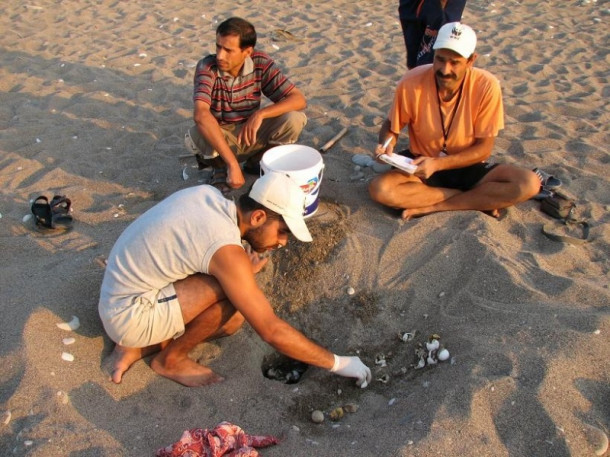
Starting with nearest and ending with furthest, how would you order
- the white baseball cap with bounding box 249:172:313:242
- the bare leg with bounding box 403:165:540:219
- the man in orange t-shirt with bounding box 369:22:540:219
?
1. the white baseball cap with bounding box 249:172:313:242
2. the man in orange t-shirt with bounding box 369:22:540:219
3. the bare leg with bounding box 403:165:540:219

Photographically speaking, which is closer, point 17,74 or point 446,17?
point 446,17

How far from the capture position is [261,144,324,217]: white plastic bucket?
3.28 meters

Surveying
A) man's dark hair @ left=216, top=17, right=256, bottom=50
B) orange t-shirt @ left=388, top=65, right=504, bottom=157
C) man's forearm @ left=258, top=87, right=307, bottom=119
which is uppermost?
man's dark hair @ left=216, top=17, right=256, bottom=50

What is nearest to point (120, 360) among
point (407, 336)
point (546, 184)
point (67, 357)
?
point (67, 357)

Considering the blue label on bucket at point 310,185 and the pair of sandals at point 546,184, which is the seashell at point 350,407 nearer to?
the blue label on bucket at point 310,185

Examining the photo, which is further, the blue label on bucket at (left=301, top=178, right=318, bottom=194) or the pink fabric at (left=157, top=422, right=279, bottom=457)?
the blue label on bucket at (left=301, top=178, right=318, bottom=194)

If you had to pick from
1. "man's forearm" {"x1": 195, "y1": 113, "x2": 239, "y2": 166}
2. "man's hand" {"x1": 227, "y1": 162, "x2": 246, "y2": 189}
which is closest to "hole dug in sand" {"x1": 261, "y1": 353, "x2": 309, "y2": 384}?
"man's hand" {"x1": 227, "y1": 162, "x2": 246, "y2": 189}

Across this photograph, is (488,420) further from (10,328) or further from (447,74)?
(10,328)

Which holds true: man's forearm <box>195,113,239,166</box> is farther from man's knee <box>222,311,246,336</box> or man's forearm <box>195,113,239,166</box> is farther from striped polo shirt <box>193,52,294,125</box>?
man's knee <box>222,311,246,336</box>

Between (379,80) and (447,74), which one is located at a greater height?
(447,74)

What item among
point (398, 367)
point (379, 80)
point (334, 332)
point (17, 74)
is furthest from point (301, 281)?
point (17, 74)

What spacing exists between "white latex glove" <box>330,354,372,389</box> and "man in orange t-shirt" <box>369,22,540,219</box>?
1.19 m

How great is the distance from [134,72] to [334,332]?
4017mm

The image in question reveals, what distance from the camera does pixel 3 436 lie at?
2.12m
